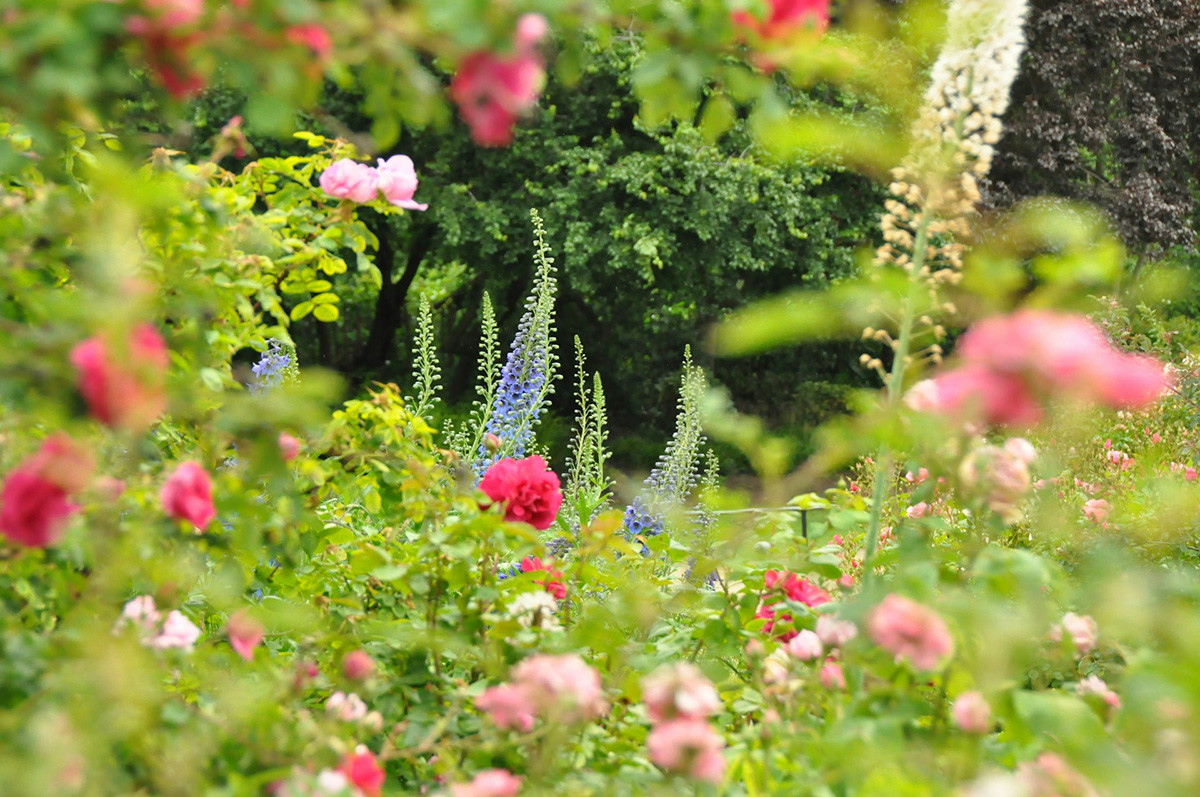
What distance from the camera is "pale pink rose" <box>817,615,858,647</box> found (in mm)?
1323

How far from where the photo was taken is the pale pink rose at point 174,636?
1.18m

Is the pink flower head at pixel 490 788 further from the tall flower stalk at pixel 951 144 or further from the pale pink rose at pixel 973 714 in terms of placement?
the tall flower stalk at pixel 951 144

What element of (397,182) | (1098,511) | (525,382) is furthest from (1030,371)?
(525,382)

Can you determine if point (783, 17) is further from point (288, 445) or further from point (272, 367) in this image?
point (272, 367)

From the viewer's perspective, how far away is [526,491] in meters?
1.88

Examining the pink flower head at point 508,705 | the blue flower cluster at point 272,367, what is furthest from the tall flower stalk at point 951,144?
the blue flower cluster at point 272,367

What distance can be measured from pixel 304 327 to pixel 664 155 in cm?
513

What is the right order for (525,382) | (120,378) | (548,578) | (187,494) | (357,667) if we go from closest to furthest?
(120,378) → (187,494) → (357,667) → (548,578) → (525,382)

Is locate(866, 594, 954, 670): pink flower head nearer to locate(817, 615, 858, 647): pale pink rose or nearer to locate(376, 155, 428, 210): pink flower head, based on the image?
locate(817, 615, 858, 647): pale pink rose

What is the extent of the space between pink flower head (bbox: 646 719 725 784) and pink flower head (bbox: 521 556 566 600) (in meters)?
0.60

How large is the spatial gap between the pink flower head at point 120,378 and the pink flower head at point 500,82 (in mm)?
367

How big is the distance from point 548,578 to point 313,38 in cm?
95

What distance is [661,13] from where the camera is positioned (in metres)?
1.17

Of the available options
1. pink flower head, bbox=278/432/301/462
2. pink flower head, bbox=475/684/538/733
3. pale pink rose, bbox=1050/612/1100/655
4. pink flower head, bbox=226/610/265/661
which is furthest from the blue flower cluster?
pale pink rose, bbox=1050/612/1100/655
